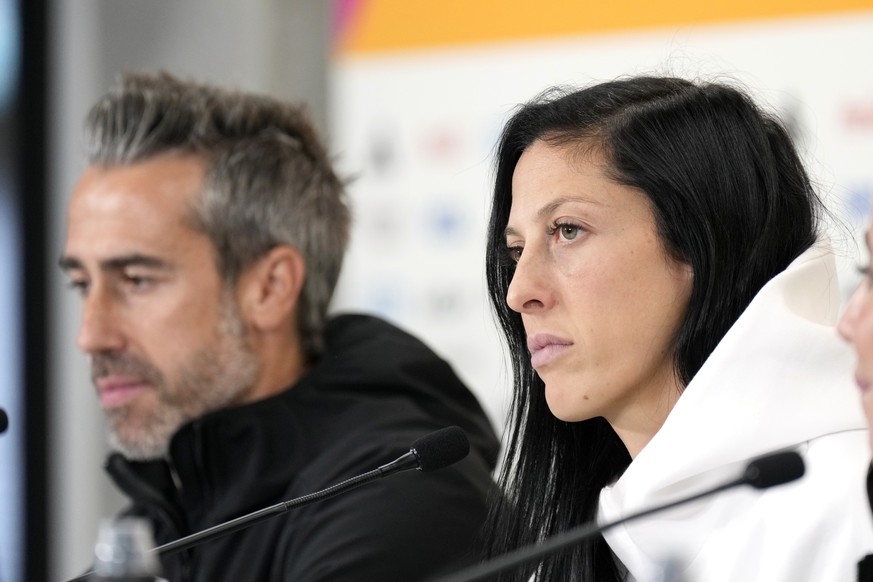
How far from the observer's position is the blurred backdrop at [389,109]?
2871mm

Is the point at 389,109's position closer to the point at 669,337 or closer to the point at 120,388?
the point at 120,388

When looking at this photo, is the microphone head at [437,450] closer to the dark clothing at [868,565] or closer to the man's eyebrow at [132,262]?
the dark clothing at [868,565]

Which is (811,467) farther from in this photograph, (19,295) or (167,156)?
(19,295)

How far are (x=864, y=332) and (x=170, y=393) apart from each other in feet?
4.94

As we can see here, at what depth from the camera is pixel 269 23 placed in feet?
13.1

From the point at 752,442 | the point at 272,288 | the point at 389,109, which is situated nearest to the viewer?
the point at 752,442

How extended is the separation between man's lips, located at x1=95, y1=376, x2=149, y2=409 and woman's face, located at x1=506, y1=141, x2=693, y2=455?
40.0 inches

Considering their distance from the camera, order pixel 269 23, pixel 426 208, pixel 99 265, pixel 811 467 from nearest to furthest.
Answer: pixel 811 467
pixel 99 265
pixel 426 208
pixel 269 23

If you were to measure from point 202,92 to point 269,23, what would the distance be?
158cm

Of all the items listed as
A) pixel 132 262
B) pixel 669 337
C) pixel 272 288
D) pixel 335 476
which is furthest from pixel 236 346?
pixel 669 337

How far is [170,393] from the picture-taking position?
2328mm

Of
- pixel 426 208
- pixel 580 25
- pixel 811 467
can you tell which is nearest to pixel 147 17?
pixel 426 208

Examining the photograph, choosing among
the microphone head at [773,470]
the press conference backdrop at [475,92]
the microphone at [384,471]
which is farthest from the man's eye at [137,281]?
the microphone head at [773,470]

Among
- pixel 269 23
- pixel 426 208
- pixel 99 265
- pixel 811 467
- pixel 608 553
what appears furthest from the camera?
pixel 269 23
